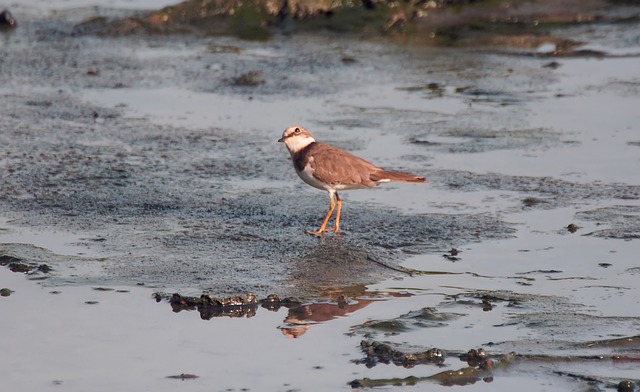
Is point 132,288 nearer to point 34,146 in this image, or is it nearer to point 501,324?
point 501,324

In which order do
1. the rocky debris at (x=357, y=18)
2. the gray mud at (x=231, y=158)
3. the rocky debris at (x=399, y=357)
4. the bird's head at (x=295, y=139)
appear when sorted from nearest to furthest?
1. the rocky debris at (x=399, y=357)
2. the gray mud at (x=231, y=158)
3. the bird's head at (x=295, y=139)
4. the rocky debris at (x=357, y=18)

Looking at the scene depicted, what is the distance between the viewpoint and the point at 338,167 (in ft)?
28.7

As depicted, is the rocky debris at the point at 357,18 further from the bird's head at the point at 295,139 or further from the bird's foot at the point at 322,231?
the bird's foot at the point at 322,231

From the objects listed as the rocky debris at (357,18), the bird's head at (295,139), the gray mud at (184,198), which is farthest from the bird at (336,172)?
the rocky debris at (357,18)

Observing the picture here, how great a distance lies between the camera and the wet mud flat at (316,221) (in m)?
6.21

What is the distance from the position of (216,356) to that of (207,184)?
345cm

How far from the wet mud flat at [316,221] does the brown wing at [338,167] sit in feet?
1.10

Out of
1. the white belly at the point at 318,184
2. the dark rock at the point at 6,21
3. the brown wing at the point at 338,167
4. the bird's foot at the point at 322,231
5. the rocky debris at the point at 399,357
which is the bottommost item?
the rocky debris at the point at 399,357

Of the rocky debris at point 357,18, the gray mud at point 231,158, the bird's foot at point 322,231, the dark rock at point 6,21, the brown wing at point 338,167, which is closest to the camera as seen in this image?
the gray mud at point 231,158

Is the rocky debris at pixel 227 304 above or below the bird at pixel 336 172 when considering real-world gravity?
below

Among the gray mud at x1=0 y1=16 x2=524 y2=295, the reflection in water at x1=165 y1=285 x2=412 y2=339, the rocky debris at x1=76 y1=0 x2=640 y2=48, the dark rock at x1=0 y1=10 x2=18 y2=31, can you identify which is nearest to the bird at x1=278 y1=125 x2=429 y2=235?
the gray mud at x1=0 y1=16 x2=524 y2=295

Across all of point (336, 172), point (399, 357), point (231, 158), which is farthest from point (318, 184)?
point (399, 357)

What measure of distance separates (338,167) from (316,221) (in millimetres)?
445

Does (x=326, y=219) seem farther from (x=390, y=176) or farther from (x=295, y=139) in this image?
(x=295, y=139)
